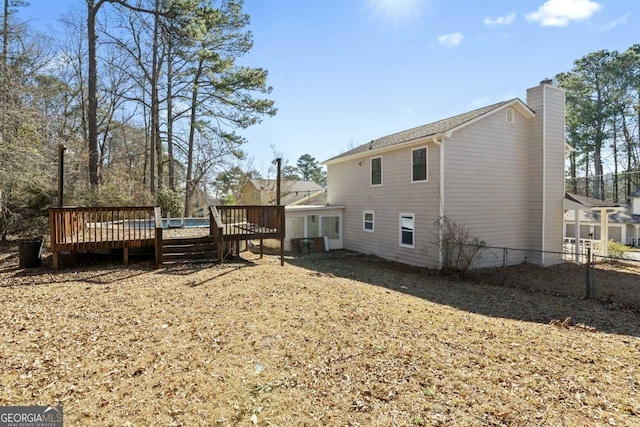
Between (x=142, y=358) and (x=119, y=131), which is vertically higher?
(x=119, y=131)

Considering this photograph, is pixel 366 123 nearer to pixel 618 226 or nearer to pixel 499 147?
pixel 499 147

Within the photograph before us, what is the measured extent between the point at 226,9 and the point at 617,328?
20206mm

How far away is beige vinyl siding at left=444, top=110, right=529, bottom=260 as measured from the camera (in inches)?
440

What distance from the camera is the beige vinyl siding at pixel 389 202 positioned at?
447 inches

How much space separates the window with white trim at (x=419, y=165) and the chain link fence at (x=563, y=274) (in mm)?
3314

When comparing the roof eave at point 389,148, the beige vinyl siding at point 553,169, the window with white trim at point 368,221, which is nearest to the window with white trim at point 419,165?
the roof eave at point 389,148

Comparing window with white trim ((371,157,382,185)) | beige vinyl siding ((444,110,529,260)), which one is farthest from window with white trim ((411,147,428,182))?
window with white trim ((371,157,382,185))

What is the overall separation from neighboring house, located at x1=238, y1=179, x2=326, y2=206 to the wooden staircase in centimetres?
2017

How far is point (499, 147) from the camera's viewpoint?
12.0 metres

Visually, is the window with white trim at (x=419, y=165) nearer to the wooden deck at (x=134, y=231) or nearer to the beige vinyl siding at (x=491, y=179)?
the beige vinyl siding at (x=491, y=179)

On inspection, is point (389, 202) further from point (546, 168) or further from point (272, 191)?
point (272, 191)

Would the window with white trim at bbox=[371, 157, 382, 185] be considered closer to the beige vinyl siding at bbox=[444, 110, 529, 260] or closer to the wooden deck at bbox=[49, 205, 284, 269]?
the beige vinyl siding at bbox=[444, 110, 529, 260]

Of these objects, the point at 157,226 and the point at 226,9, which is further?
the point at 226,9

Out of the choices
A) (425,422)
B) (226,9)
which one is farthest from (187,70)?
(425,422)
